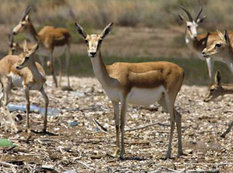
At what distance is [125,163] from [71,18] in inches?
1241

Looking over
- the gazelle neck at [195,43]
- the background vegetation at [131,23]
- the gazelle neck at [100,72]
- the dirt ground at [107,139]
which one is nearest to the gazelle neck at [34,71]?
the dirt ground at [107,139]

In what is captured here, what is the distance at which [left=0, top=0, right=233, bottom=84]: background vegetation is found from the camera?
25.6m

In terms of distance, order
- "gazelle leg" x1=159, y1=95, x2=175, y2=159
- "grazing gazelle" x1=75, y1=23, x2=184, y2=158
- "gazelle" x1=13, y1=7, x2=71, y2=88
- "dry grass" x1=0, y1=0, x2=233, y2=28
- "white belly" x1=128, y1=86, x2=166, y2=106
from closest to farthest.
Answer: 1. "grazing gazelle" x1=75, y1=23, x2=184, y2=158
2. "white belly" x1=128, y1=86, x2=166, y2=106
3. "gazelle leg" x1=159, y1=95, x2=175, y2=159
4. "gazelle" x1=13, y1=7, x2=71, y2=88
5. "dry grass" x1=0, y1=0, x2=233, y2=28

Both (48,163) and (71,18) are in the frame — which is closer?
(48,163)

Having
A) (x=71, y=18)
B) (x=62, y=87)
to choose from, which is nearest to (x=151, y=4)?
(x=71, y=18)

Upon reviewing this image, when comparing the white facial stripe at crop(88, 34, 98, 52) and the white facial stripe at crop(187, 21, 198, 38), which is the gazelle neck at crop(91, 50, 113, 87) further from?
the white facial stripe at crop(187, 21, 198, 38)

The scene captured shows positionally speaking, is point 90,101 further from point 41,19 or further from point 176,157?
point 41,19

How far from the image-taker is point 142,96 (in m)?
11.1

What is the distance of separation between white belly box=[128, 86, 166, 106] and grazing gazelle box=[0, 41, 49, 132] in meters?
2.30

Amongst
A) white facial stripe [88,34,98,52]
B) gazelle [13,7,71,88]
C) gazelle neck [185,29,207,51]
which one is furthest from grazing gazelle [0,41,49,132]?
gazelle neck [185,29,207,51]

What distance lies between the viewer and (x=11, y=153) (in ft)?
35.8

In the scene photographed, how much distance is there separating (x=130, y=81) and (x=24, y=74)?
9.83 ft

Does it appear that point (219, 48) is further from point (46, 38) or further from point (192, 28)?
point (46, 38)

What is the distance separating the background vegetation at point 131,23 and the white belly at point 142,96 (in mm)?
10833
